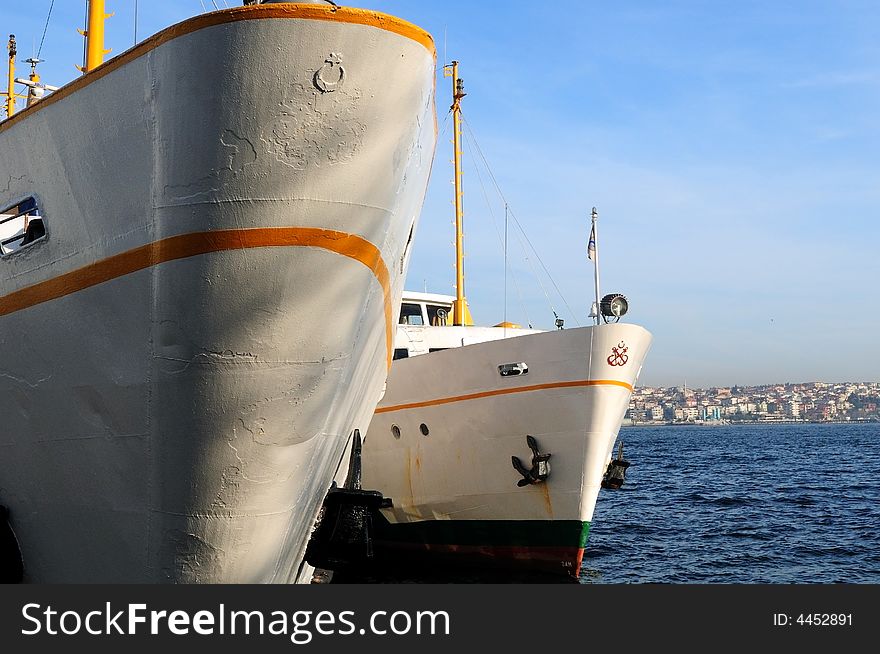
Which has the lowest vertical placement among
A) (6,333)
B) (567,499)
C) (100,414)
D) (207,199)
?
(567,499)

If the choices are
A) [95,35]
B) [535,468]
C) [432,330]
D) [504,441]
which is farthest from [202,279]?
[432,330]

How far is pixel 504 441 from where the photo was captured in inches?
566

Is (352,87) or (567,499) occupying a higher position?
(352,87)

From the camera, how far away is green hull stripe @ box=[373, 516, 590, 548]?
567 inches

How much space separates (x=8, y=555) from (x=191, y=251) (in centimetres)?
327

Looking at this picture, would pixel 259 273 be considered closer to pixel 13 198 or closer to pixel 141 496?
pixel 141 496

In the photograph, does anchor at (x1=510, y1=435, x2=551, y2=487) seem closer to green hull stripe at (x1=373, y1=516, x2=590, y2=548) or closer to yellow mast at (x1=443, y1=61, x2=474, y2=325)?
green hull stripe at (x1=373, y1=516, x2=590, y2=548)

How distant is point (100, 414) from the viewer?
5.55 m

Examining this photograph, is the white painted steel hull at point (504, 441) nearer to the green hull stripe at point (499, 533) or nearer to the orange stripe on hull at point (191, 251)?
the green hull stripe at point (499, 533)

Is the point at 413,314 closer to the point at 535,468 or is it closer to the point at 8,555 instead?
the point at 535,468

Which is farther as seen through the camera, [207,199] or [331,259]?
[331,259]

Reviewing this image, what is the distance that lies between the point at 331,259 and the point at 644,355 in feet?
35.2

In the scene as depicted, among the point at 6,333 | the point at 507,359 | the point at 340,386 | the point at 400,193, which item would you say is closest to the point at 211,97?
the point at 400,193

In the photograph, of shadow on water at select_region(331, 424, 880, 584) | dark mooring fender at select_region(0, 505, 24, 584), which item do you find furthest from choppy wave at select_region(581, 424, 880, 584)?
dark mooring fender at select_region(0, 505, 24, 584)
